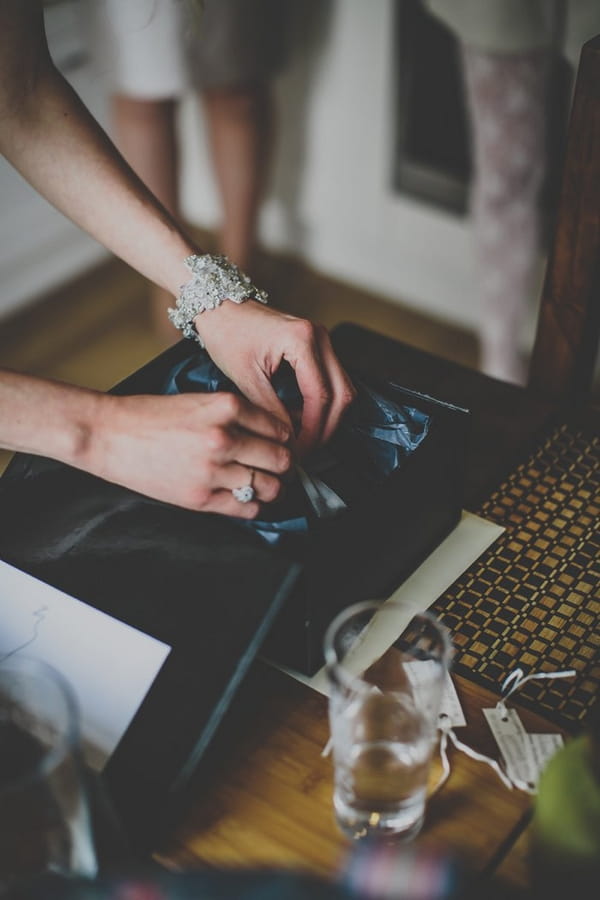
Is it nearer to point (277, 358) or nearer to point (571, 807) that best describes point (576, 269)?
point (277, 358)

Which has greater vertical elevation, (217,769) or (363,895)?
(363,895)

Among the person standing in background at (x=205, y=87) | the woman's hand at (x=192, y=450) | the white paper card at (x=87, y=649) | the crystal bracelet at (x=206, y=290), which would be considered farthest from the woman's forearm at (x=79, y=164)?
A: the person standing in background at (x=205, y=87)

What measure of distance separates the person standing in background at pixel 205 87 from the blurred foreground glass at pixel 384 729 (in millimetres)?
1556

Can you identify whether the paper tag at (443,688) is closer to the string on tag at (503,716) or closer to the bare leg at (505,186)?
the string on tag at (503,716)

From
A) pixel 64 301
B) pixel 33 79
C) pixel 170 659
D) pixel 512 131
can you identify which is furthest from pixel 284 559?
pixel 64 301

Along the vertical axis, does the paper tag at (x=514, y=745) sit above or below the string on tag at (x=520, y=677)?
below

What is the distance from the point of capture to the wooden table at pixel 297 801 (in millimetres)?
631

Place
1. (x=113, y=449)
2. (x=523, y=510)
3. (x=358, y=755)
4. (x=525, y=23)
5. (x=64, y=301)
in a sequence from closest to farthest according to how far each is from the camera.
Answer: (x=358, y=755), (x=113, y=449), (x=523, y=510), (x=525, y=23), (x=64, y=301)

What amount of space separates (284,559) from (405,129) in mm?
1795

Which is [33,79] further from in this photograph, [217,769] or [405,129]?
[405,129]

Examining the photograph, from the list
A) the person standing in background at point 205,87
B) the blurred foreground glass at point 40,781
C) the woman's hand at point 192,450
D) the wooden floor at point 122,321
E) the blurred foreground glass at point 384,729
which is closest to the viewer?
the blurred foreground glass at point 40,781

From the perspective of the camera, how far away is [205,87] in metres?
2.11

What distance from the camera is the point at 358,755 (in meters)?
0.65

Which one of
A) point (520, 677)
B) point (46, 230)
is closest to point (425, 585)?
point (520, 677)
